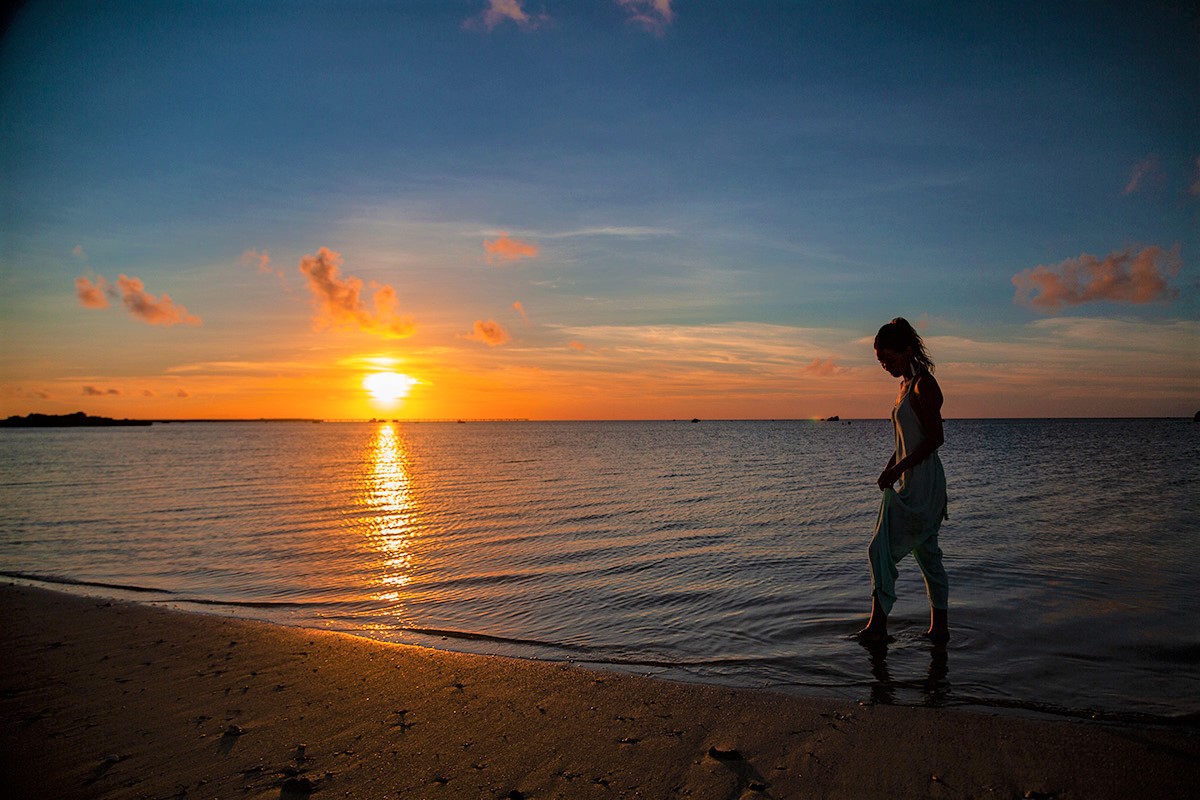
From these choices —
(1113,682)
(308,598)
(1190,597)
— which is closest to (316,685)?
(308,598)

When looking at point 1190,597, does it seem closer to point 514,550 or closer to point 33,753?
point 514,550

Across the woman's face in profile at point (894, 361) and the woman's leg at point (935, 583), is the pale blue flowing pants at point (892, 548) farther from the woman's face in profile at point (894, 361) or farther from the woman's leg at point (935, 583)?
the woman's face in profile at point (894, 361)

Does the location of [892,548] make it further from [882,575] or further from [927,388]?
[927,388]

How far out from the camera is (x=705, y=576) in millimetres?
9852

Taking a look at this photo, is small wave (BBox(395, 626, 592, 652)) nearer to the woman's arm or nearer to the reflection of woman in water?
the reflection of woman in water

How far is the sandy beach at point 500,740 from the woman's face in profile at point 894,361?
3.04 metres

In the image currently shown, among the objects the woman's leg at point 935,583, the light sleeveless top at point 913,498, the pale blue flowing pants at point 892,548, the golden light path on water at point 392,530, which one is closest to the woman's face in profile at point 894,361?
the light sleeveless top at point 913,498

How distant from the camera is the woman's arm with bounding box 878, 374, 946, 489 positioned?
5.80 m

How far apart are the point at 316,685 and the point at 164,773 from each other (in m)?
1.46

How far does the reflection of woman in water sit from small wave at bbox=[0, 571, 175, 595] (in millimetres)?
10027

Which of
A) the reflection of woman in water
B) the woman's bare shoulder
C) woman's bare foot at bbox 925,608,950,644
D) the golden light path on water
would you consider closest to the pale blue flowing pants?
the reflection of woman in water

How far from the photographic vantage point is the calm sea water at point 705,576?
228 inches

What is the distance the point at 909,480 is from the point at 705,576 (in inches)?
177

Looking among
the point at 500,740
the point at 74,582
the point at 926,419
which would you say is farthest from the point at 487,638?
the point at 74,582
